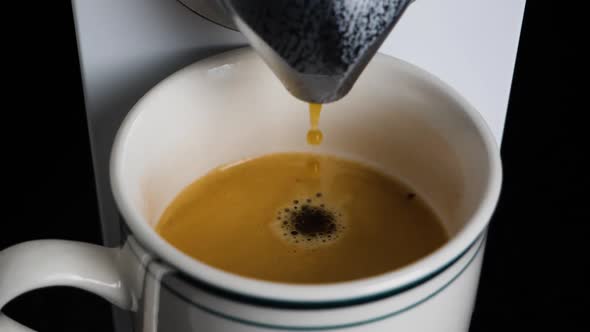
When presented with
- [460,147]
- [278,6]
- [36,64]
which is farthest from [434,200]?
[36,64]

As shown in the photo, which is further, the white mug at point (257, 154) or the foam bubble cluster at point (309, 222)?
the foam bubble cluster at point (309, 222)

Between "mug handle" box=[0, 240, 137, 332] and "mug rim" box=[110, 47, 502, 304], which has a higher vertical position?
"mug rim" box=[110, 47, 502, 304]

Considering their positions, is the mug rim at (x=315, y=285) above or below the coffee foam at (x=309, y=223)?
above

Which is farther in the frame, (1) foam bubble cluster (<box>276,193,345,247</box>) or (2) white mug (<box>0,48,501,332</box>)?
(1) foam bubble cluster (<box>276,193,345,247</box>)

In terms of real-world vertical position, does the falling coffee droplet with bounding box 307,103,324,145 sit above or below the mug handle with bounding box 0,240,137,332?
above

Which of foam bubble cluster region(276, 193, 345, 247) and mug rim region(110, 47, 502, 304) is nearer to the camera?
mug rim region(110, 47, 502, 304)
